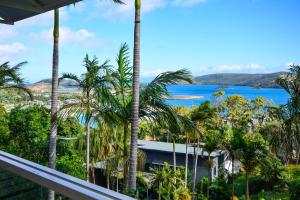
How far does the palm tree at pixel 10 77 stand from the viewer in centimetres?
1419

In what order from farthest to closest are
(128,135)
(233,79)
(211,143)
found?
(233,79), (211,143), (128,135)

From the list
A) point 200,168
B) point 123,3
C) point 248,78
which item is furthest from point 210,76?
point 123,3

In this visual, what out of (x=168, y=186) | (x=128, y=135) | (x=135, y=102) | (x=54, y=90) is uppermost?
(x=54, y=90)

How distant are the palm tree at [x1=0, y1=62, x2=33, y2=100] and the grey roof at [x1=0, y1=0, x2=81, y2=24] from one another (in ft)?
37.6

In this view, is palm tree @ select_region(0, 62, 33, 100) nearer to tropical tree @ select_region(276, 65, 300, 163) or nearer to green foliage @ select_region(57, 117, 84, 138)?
green foliage @ select_region(57, 117, 84, 138)

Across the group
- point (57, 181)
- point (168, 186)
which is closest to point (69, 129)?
point (168, 186)

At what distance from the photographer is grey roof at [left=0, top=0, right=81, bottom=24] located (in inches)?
114

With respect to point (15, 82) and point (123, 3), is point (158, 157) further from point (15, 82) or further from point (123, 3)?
point (123, 3)

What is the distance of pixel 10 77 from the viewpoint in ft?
47.5

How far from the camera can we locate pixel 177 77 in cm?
815

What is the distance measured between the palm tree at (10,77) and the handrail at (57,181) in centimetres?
1326

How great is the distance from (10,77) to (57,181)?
46.3ft

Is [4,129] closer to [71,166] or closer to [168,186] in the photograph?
[71,166]

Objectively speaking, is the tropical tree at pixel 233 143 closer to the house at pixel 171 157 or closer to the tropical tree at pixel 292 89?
the house at pixel 171 157
